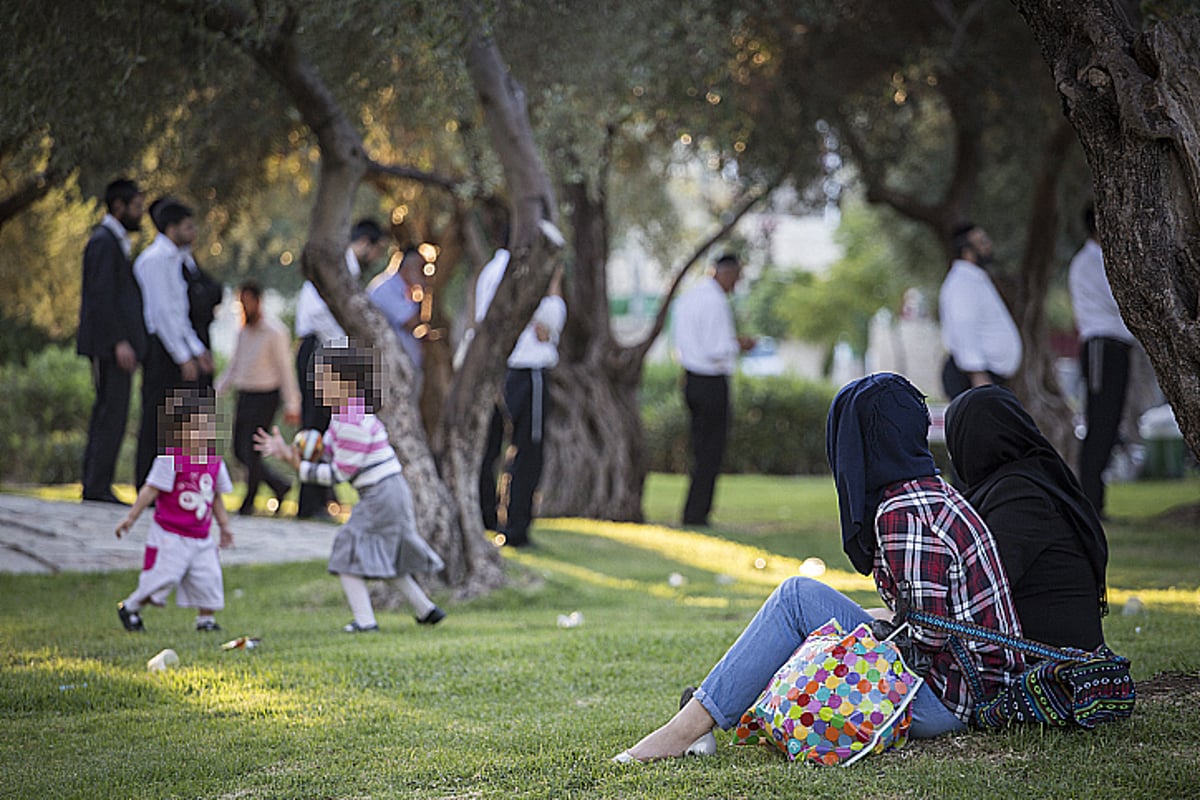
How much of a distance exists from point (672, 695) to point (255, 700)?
5.33 ft

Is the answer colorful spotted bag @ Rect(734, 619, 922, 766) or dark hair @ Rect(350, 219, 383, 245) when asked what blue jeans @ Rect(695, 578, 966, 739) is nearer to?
colorful spotted bag @ Rect(734, 619, 922, 766)

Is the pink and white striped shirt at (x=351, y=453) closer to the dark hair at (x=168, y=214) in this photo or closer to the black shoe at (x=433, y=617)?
the black shoe at (x=433, y=617)

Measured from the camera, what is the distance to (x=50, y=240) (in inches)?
598

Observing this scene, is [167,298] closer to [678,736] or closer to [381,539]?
[381,539]

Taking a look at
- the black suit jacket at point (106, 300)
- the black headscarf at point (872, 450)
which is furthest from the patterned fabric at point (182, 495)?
the black headscarf at point (872, 450)

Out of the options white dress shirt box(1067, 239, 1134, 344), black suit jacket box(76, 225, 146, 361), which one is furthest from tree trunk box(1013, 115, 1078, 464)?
Result: black suit jacket box(76, 225, 146, 361)

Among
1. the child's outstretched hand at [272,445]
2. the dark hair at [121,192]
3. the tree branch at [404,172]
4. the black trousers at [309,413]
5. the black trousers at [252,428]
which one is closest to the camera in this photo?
the child's outstretched hand at [272,445]

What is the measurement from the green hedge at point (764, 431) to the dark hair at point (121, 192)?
1369 cm

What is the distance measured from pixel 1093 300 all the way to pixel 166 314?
7.45 metres

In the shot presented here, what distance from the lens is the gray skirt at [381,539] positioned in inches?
273

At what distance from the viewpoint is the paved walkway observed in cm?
912

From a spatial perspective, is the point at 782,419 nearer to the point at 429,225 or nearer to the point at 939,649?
the point at 429,225

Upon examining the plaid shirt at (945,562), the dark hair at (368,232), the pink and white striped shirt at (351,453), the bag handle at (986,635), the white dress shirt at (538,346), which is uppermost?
the dark hair at (368,232)

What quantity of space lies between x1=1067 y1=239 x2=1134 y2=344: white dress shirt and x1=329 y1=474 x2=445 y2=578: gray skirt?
6.43 metres
